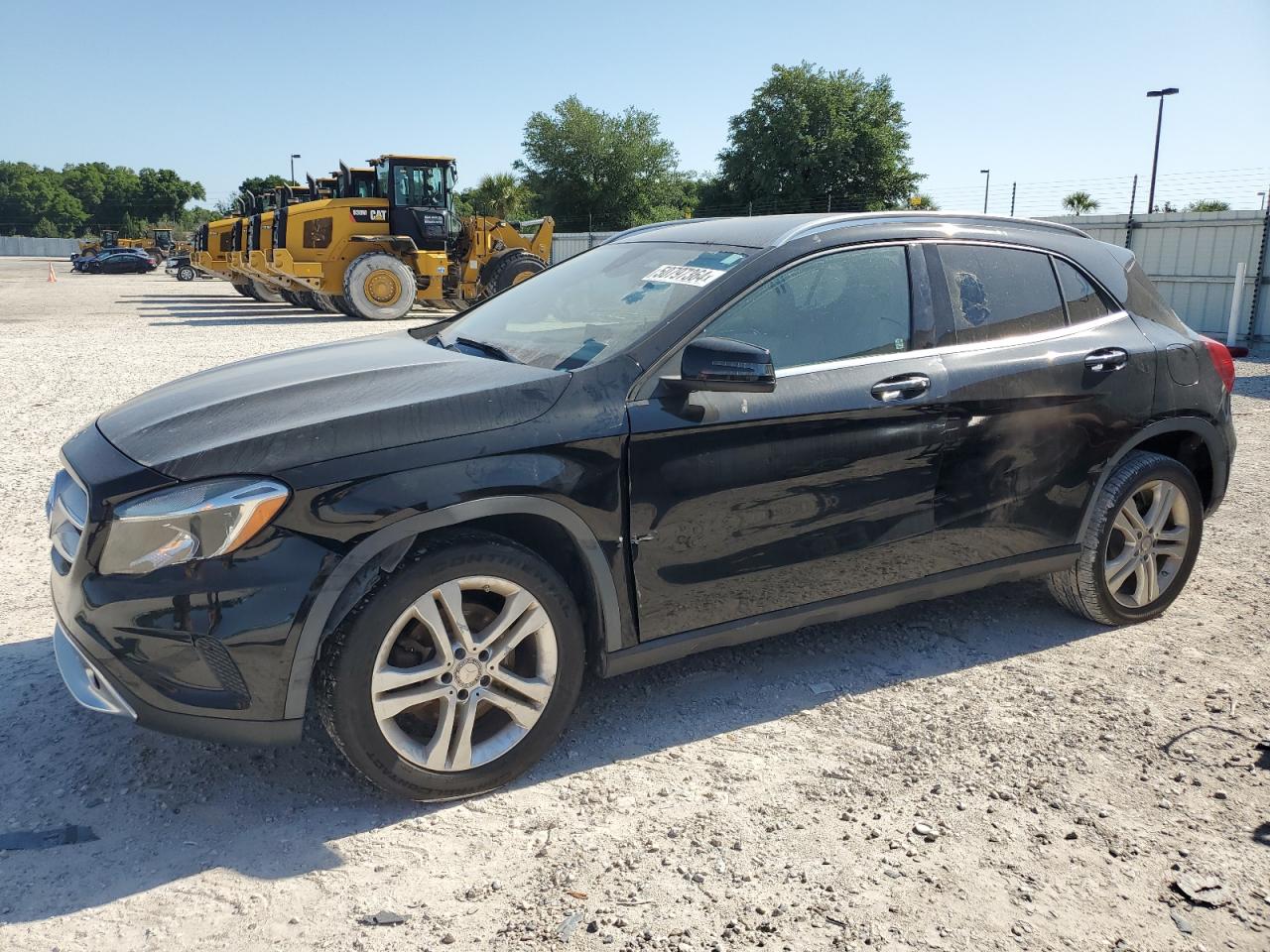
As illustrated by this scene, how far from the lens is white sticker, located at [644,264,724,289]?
3316 mm

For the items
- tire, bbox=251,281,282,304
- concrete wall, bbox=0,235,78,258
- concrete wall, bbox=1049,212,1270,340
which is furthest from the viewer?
concrete wall, bbox=0,235,78,258

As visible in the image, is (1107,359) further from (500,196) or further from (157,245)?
(157,245)

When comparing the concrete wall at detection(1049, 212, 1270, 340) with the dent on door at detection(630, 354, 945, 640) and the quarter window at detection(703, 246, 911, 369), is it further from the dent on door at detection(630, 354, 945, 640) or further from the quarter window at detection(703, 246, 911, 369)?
the dent on door at detection(630, 354, 945, 640)

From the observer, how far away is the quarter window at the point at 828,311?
10.8 ft

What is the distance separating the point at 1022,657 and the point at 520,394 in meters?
2.36

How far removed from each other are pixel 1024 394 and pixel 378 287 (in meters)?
18.1

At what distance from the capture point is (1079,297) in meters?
4.05

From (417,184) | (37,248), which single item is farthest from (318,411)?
(37,248)

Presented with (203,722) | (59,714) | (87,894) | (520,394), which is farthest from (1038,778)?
(59,714)

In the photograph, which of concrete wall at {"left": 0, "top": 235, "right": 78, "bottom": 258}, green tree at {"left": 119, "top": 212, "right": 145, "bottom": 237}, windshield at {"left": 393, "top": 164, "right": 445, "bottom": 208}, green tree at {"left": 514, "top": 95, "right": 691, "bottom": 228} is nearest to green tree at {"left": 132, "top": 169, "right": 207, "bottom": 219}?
green tree at {"left": 119, "top": 212, "right": 145, "bottom": 237}

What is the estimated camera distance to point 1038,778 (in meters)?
3.04

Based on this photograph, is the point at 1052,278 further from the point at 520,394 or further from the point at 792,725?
the point at 520,394

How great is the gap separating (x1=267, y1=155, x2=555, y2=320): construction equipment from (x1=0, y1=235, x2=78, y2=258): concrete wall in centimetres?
8582

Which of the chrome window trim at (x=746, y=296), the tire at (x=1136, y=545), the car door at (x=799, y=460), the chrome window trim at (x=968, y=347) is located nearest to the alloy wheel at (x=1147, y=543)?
the tire at (x=1136, y=545)
